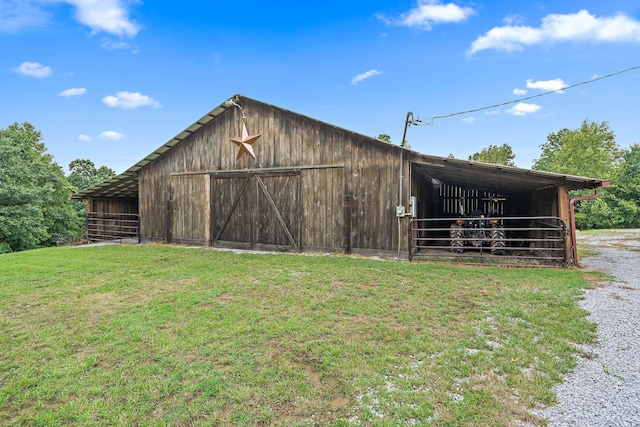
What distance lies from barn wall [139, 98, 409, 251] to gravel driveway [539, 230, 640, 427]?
4387 mm

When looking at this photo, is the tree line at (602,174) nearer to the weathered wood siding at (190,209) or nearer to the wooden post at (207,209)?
the wooden post at (207,209)

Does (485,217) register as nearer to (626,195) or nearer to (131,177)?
(131,177)

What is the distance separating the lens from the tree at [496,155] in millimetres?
25878

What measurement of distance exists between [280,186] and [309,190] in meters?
1.01

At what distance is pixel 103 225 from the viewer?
13.2 m

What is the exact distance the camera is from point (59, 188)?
20.6 meters

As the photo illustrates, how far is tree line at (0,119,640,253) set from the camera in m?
16.4

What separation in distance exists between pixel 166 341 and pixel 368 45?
47.7 ft

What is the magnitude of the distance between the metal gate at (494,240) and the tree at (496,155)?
54.5 ft

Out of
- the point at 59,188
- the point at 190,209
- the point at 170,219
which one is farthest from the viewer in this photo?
the point at 59,188

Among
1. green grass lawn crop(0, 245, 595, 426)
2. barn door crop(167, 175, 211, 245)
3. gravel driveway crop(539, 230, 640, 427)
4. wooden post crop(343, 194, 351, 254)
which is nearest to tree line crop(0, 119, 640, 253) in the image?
barn door crop(167, 175, 211, 245)

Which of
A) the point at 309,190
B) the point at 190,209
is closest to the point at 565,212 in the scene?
the point at 309,190

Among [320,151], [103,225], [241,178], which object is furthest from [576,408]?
[103,225]

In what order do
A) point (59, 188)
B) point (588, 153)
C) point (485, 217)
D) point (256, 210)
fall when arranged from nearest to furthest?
point (256, 210) < point (485, 217) < point (59, 188) < point (588, 153)
